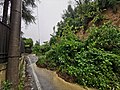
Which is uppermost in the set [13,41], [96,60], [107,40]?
[107,40]

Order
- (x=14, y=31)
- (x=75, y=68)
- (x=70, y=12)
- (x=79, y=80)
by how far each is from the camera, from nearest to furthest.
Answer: (x=14, y=31)
(x=79, y=80)
(x=75, y=68)
(x=70, y=12)

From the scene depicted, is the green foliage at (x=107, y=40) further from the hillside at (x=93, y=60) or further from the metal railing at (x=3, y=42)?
the metal railing at (x=3, y=42)

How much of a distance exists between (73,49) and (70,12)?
2717 centimetres

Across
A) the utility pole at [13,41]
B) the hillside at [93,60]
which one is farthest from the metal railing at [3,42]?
the hillside at [93,60]

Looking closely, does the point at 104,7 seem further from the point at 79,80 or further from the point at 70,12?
the point at 70,12

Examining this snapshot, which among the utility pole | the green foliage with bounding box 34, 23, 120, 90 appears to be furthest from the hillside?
the utility pole

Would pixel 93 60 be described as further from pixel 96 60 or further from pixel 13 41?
pixel 13 41

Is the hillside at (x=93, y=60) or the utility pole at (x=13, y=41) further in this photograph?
the hillside at (x=93, y=60)

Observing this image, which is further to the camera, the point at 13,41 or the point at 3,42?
the point at 3,42

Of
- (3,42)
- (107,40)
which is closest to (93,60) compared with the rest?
(107,40)

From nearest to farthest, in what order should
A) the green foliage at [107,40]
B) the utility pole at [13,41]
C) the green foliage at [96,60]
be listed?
1. the utility pole at [13,41]
2. the green foliage at [96,60]
3. the green foliage at [107,40]

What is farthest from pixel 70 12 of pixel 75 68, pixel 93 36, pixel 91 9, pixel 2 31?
pixel 2 31

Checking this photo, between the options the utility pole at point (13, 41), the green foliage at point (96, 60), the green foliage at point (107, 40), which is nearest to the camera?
the utility pole at point (13, 41)

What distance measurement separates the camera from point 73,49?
1174 cm
